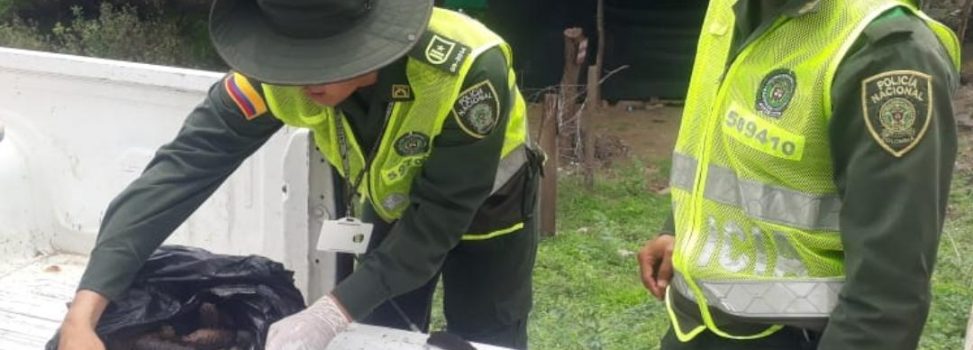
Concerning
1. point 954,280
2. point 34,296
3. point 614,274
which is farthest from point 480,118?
point 954,280

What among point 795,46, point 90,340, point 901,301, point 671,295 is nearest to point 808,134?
point 795,46

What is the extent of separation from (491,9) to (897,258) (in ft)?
26.6

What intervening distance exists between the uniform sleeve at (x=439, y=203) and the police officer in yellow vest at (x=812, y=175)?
1.23ft

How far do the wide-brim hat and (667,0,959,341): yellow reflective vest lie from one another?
51 centimetres

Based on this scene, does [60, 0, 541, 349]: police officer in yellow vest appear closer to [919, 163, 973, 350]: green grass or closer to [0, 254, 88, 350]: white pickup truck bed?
[0, 254, 88, 350]: white pickup truck bed

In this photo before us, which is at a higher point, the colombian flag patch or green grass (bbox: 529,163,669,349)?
the colombian flag patch

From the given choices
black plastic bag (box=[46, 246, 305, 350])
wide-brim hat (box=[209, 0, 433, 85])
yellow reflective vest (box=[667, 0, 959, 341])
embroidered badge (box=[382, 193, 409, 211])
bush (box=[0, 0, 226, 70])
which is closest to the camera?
yellow reflective vest (box=[667, 0, 959, 341])

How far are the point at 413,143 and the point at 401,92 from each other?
0.10m

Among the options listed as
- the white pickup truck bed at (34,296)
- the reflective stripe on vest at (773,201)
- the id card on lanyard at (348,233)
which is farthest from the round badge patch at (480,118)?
the white pickup truck bed at (34,296)

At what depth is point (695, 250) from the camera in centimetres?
185

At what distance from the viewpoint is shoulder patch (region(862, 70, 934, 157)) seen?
1.48 m

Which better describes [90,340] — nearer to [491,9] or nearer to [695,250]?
[695,250]

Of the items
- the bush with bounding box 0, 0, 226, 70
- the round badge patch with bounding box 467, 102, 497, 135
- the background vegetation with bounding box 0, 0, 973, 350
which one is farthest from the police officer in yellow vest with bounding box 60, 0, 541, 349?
the bush with bounding box 0, 0, 226, 70

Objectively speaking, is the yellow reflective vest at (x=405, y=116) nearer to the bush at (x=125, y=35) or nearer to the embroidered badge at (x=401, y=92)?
the embroidered badge at (x=401, y=92)
